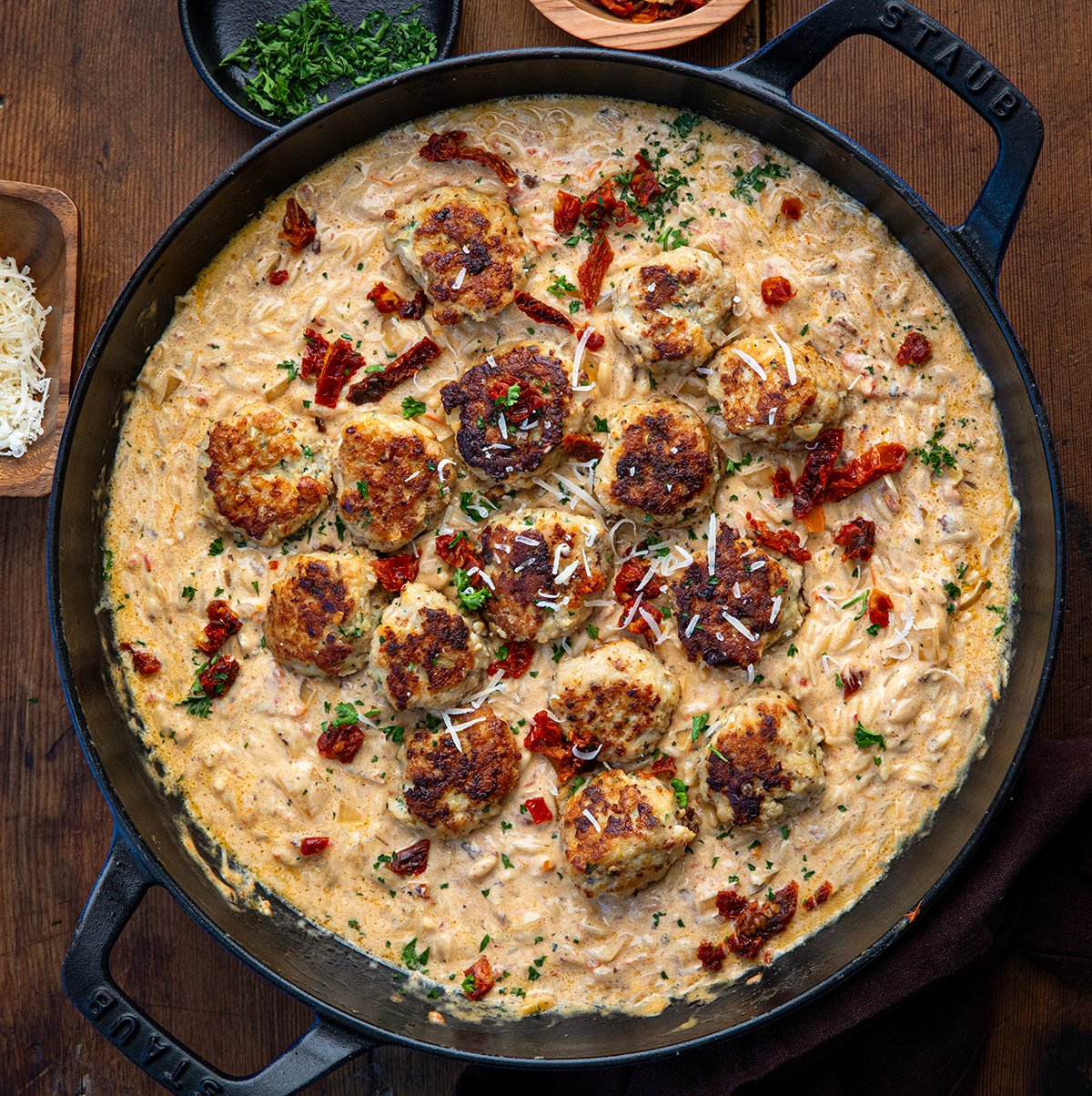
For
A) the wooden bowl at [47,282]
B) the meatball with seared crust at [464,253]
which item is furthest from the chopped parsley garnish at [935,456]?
the wooden bowl at [47,282]

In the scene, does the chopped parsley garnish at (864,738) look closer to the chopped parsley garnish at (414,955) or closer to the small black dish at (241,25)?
the chopped parsley garnish at (414,955)

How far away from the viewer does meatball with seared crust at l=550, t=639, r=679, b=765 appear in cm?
511

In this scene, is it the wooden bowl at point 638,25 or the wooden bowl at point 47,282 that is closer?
the wooden bowl at point 638,25

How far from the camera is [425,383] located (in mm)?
5395

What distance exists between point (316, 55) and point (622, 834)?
175 inches

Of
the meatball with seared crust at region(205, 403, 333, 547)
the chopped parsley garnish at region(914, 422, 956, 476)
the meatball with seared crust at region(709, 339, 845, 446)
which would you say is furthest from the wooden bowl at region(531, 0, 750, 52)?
the meatball with seared crust at region(205, 403, 333, 547)

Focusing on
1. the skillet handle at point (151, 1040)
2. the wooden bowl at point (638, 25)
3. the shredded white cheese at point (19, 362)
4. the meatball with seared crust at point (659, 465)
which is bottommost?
the skillet handle at point (151, 1040)

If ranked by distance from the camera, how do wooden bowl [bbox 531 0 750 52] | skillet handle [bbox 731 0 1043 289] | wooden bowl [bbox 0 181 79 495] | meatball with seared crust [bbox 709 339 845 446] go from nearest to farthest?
skillet handle [bbox 731 0 1043 289]
meatball with seared crust [bbox 709 339 845 446]
wooden bowl [bbox 531 0 750 52]
wooden bowl [bbox 0 181 79 495]

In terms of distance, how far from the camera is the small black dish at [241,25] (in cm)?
568

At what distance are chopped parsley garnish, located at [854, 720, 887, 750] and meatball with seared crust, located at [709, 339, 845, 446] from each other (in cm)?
144

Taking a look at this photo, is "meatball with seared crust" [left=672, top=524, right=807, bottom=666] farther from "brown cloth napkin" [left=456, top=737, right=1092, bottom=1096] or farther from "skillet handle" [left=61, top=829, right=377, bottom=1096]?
"skillet handle" [left=61, top=829, right=377, bottom=1096]

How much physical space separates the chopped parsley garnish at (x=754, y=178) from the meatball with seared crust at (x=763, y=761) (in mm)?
2498

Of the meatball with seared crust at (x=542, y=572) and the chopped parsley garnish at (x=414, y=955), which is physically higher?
the meatball with seared crust at (x=542, y=572)

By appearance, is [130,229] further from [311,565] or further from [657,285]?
[657,285]
